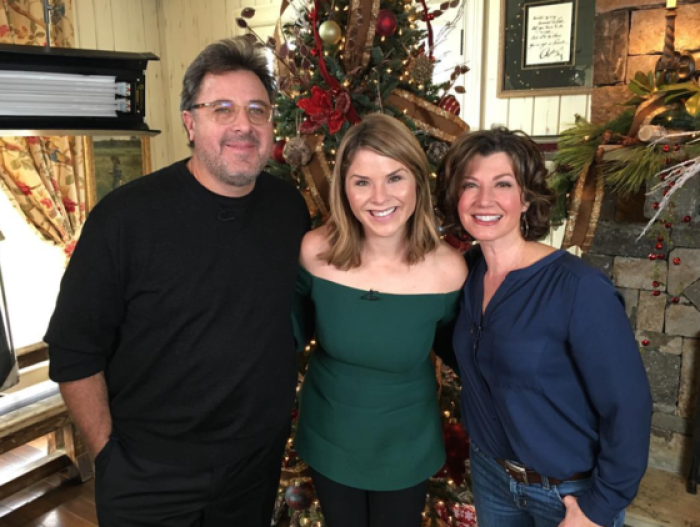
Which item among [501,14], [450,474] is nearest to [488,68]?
[501,14]

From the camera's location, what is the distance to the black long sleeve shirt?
131 centimetres

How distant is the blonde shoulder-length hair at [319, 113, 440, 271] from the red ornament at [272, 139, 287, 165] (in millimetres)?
512

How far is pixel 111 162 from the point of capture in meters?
3.85

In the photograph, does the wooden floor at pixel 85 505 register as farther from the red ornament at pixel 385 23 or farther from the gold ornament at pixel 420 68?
the red ornament at pixel 385 23

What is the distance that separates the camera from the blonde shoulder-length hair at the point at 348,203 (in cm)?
144

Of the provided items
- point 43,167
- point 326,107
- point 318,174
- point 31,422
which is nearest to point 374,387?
point 318,174

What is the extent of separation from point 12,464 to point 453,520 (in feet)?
7.68

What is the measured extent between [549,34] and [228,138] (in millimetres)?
2334

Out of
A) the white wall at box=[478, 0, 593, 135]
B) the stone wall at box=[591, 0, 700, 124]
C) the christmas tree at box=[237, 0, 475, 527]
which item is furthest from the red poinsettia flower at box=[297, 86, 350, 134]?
the white wall at box=[478, 0, 593, 135]

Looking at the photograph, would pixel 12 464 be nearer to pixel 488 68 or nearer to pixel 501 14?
pixel 488 68

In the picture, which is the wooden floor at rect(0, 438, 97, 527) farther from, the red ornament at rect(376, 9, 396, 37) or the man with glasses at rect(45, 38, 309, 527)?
the red ornament at rect(376, 9, 396, 37)

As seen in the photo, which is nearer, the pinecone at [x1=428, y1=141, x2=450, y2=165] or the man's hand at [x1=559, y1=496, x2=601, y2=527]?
the man's hand at [x1=559, y1=496, x2=601, y2=527]

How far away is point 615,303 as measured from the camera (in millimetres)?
1150

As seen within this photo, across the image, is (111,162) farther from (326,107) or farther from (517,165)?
(517,165)
